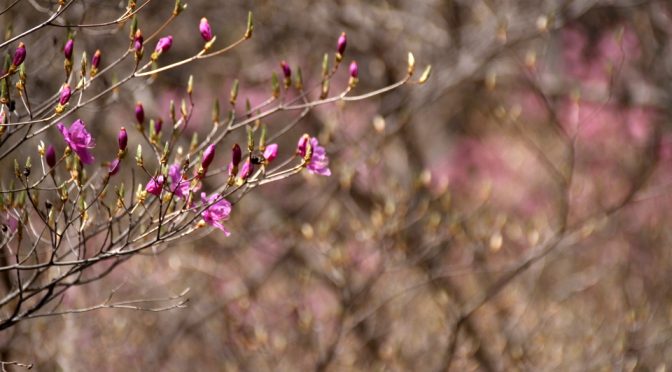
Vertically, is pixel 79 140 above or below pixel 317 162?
above

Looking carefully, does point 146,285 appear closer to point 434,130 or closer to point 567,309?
point 567,309

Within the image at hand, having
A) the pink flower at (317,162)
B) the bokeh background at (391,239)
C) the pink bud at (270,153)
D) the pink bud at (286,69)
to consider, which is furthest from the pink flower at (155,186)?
the bokeh background at (391,239)

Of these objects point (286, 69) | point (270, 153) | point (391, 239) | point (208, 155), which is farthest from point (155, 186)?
point (391, 239)

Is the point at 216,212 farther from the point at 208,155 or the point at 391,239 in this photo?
the point at 391,239

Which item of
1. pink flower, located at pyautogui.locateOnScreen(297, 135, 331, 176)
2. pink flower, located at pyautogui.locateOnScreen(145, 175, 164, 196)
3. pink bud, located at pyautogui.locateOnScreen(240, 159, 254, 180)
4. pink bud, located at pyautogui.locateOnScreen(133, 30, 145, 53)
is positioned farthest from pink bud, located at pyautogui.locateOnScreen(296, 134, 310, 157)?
pink bud, located at pyautogui.locateOnScreen(133, 30, 145, 53)

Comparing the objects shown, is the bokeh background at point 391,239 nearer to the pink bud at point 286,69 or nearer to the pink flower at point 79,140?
the pink bud at point 286,69

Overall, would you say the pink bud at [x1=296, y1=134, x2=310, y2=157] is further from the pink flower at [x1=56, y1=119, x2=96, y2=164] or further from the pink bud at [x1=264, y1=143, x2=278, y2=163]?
the pink flower at [x1=56, y1=119, x2=96, y2=164]

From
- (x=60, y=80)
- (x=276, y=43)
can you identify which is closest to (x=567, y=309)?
(x=276, y=43)
